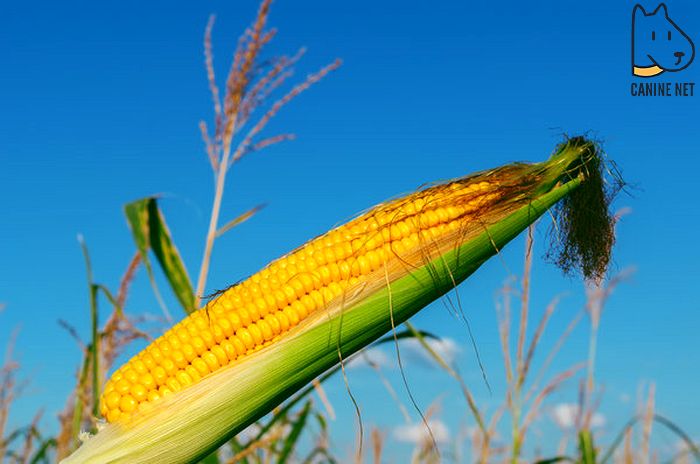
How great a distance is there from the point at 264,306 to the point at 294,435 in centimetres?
157

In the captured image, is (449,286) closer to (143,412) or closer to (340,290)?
(340,290)

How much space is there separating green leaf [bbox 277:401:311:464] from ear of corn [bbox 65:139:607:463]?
1.37 m

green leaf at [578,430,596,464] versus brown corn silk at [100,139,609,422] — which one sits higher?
brown corn silk at [100,139,609,422]

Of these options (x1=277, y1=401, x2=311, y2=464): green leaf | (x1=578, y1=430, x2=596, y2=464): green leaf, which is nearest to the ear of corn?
(x1=277, y1=401, x2=311, y2=464): green leaf

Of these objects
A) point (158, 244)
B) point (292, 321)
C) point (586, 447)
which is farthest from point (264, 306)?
point (586, 447)

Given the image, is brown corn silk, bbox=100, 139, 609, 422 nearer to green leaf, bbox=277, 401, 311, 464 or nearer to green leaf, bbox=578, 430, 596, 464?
green leaf, bbox=277, 401, 311, 464

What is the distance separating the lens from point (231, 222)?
13.3 feet

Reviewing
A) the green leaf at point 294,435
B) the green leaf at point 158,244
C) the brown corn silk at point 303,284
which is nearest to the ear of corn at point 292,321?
the brown corn silk at point 303,284

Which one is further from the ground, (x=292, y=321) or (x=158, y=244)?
(x=158, y=244)

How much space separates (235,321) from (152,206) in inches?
59.0

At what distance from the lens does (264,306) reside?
246cm

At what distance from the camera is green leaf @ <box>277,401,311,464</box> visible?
12.4ft

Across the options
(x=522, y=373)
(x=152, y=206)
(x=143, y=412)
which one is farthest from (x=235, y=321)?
(x=522, y=373)

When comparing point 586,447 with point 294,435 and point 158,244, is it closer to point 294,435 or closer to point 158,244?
point 294,435
